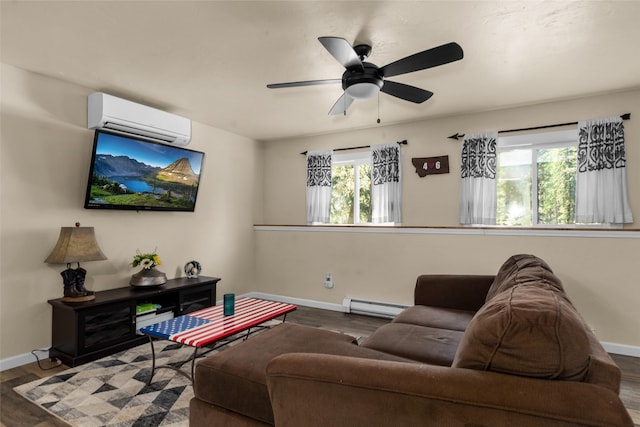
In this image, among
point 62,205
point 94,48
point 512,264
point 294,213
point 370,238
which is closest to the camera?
point 512,264

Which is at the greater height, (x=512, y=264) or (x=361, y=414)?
(x=512, y=264)

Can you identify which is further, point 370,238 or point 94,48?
point 370,238

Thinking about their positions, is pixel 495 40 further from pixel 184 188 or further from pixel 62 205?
pixel 62 205

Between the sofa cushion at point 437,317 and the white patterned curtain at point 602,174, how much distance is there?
1.75m

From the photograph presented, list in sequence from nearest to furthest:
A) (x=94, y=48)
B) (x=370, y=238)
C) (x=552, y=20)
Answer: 1. (x=552, y=20)
2. (x=94, y=48)
3. (x=370, y=238)

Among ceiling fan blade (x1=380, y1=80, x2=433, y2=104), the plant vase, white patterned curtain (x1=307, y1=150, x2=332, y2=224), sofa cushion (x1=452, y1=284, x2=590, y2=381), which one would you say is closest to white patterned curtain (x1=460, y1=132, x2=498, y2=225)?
ceiling fan blade (x1=380, y1=80, x2=433, y2=104)

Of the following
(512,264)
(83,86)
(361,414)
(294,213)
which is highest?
(83,86)

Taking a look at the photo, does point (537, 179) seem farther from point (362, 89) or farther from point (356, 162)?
point (362, 89)

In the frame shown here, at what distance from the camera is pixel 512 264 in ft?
7.45

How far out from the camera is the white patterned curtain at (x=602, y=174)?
123 inches

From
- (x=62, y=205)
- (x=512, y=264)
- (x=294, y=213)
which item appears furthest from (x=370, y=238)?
(x=62, y=205)

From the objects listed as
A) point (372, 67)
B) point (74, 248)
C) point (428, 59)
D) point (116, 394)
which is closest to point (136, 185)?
A: point (74, 248)

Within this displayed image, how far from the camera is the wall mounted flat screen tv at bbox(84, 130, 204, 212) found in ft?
10.2

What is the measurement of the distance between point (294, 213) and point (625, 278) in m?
3.69
